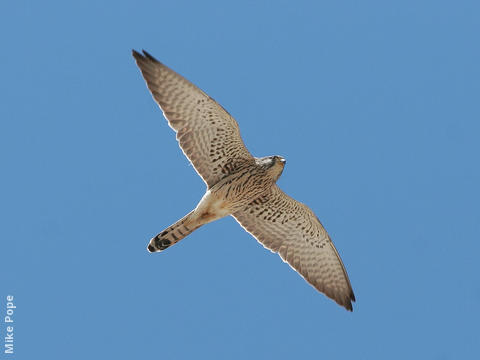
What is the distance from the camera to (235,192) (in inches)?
467

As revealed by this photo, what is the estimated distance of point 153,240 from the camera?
37.5 ft

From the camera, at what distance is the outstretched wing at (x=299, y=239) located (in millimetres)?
12492

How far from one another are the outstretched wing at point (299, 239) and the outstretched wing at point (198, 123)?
0.86 metres

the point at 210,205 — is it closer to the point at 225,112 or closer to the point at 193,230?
the point at 193,230

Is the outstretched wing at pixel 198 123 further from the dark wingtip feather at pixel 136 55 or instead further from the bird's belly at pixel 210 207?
the bird's belly at pixel 210 207

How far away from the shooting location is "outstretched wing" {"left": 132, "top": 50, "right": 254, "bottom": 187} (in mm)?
→ 11430

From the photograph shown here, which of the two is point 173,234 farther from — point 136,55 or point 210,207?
point 136,55

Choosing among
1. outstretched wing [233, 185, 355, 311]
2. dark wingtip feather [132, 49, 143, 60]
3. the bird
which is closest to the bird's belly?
the bird

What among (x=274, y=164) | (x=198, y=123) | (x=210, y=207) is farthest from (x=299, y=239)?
(x=198, y=123)

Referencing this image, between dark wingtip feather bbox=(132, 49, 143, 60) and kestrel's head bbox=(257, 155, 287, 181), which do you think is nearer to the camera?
dark wingtip feather bbox=(132, 49, 143, 60)

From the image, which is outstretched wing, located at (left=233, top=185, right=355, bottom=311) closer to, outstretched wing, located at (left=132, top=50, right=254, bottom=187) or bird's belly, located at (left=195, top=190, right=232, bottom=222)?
bird's belly, located at (left=195, top=190, right=232, bottom=222)

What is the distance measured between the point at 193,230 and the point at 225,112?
1.63 meters

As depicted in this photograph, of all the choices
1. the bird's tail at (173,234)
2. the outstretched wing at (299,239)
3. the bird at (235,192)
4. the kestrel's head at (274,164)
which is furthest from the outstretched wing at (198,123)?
the outstretched wing at (299,239)

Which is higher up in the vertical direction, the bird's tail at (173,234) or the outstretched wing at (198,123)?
the outstretched wing at (198,123)
